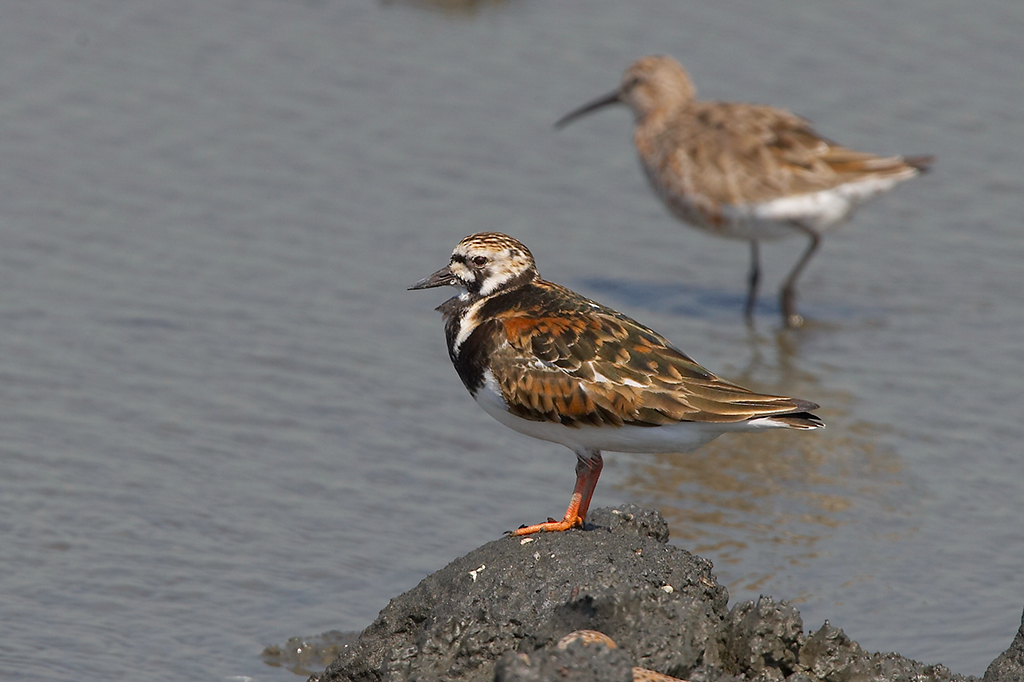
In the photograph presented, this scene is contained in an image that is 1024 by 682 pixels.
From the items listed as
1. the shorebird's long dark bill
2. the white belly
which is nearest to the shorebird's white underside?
the white belly

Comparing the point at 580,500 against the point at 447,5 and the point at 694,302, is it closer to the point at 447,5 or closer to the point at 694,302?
the point at 694,302

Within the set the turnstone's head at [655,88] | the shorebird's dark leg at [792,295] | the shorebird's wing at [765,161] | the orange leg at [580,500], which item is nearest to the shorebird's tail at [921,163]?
the shorebird's wing at [765,161]

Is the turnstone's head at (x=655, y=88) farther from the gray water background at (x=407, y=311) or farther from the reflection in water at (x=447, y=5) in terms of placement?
the reflection in water at (x=447, y=5)

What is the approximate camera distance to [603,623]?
520 centimetres

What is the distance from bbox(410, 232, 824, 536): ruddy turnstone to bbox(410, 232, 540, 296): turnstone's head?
0.04 metres

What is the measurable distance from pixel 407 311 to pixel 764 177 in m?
3.41

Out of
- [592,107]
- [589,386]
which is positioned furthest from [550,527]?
[592,107]

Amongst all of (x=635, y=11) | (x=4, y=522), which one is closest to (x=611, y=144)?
(x=635, y=11)

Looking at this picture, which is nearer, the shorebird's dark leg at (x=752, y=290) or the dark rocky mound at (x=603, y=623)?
the dark rocky mound at (x=603, y=623)

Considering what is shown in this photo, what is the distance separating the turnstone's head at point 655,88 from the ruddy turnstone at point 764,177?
2.44ft

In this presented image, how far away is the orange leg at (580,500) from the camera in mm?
5938

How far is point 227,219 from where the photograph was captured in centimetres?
1241

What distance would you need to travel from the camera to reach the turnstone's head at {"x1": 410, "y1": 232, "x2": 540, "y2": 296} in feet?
21.0

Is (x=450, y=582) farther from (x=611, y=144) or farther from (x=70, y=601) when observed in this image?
(x=611, y=144)
